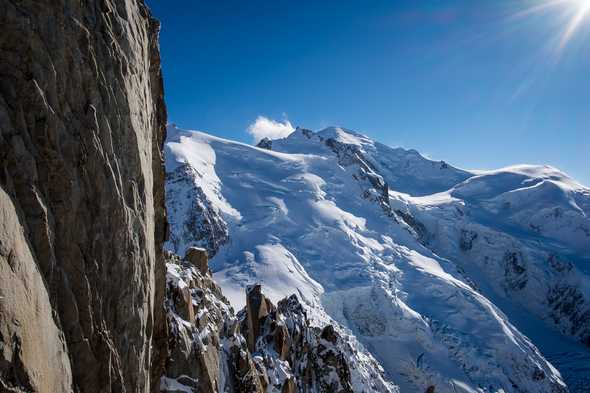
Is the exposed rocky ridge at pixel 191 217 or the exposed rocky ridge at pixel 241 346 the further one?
the exposed rocky ridge at pixel 191 217

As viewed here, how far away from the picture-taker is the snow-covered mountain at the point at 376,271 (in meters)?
88.4

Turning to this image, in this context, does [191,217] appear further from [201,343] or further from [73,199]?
[73,199]

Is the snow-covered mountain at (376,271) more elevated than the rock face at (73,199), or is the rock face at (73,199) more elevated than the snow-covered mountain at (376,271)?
the snow-covered mountain at (376,271)

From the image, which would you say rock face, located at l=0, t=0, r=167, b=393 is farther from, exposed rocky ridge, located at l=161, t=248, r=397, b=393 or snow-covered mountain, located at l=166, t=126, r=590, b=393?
snow-covered mountain, located at l=166, t=126, r=590, b=393

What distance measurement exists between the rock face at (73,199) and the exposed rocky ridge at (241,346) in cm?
559

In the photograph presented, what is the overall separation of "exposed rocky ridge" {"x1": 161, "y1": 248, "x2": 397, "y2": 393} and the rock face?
18.3 feet

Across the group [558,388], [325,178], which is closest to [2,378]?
[558,388]

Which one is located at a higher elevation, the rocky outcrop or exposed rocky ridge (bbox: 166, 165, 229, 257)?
exposed rocky ridge (bbox: 166, 165, 229, 257)

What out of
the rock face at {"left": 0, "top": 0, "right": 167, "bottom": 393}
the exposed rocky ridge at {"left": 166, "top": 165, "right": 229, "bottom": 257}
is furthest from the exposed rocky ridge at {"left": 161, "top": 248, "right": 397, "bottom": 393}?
the exposed rocky ridge at {"left": 166, "top": 165, "right": 229, "bottom": 257}

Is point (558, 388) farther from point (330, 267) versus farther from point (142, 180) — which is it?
point (142, 180)

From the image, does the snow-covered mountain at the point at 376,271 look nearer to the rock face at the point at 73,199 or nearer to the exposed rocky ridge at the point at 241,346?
the exposed rocky ridge at the point at 241,346

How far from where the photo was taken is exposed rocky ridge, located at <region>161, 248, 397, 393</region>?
1775cm

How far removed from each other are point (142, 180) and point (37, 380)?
214 inches

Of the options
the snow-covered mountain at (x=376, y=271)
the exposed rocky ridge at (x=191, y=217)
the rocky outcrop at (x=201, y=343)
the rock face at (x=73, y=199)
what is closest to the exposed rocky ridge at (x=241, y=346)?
the rocky outcrop at (x=201, y=343)
